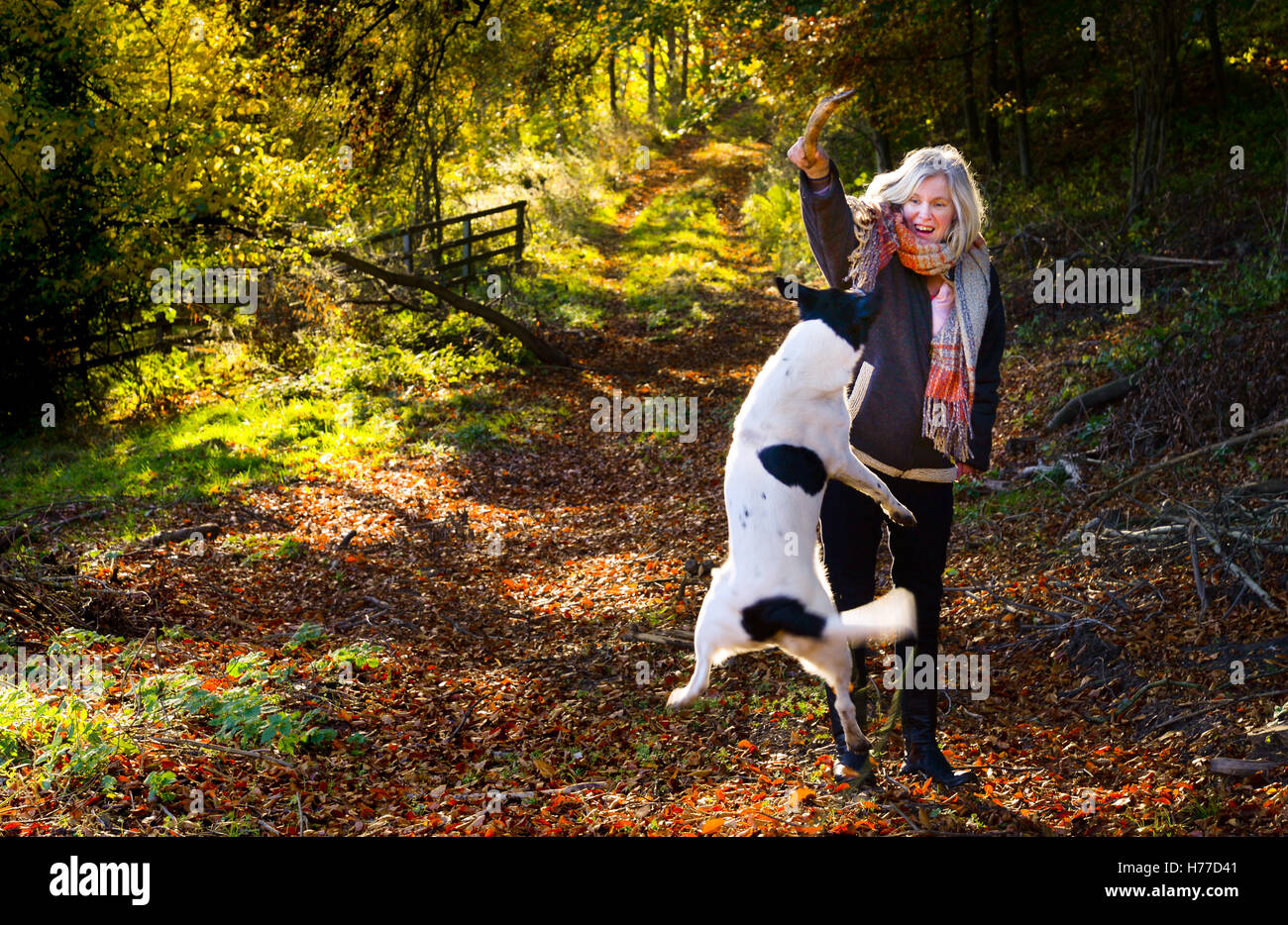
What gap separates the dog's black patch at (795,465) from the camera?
267 cm

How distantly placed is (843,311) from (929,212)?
1.08 meters

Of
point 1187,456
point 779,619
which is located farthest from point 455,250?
point 779,619

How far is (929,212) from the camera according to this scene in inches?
137

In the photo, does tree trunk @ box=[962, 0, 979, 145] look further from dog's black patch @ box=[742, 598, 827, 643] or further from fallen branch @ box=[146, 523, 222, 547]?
dog's black patch @ box=[742, 598, 827, 643]

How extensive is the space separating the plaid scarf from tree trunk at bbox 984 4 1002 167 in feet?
37.0

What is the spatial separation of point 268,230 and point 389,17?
12.8ft

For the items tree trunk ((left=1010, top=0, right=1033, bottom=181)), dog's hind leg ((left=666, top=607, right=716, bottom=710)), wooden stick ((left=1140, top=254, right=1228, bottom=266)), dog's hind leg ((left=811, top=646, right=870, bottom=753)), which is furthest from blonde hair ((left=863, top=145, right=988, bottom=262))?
tree trunk ((left=1010, top=0, right=1033, bottom=181))

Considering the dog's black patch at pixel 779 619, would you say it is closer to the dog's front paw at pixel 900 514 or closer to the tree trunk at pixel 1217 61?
the dog's front paw at pixel 900 514

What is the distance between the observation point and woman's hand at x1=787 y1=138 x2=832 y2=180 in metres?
3.06

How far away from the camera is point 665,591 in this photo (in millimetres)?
7199

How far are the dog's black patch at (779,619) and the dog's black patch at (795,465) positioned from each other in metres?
0.34

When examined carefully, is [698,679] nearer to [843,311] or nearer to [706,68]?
[843,311]

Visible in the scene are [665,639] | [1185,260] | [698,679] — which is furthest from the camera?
[1185,260]
